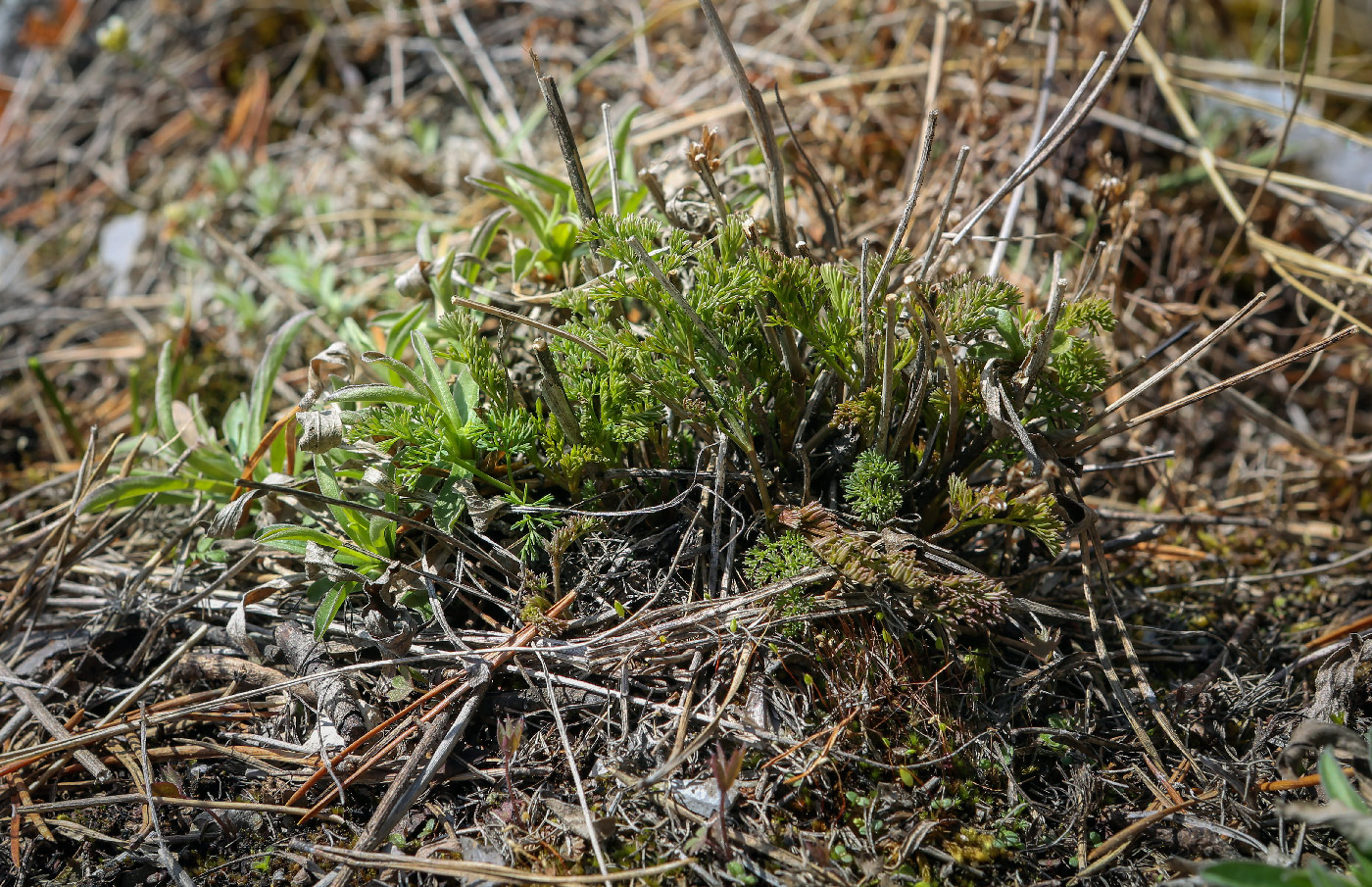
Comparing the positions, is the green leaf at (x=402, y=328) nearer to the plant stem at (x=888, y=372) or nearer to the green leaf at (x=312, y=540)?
the green leaf at (x=312, y=540)

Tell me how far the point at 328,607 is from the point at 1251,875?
167 centimetres

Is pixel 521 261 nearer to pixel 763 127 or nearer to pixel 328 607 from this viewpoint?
pixel 763 127

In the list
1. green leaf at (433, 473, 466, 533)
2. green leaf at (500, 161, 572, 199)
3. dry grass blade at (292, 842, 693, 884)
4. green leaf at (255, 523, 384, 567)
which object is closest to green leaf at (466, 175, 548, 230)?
green leaf at (500, 161, 572, 199)

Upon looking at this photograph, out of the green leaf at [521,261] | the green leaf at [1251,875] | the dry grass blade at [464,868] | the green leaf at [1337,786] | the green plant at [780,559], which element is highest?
the green leaf at [521,261]

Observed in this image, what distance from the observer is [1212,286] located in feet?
8.71

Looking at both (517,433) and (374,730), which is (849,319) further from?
(374,730)

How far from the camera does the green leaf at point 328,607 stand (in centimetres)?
177

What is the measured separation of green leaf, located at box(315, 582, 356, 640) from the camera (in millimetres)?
1774

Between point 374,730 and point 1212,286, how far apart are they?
8.82 feet

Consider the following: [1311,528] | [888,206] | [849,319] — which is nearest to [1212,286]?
[1311,528]

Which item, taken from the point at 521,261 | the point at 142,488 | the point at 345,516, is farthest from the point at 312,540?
the point at 521,261

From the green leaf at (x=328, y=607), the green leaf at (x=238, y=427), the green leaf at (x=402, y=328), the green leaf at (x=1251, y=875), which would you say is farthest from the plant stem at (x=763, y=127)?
the green leaf at (x=238, y=427)

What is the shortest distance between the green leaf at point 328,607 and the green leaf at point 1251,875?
1602 mm

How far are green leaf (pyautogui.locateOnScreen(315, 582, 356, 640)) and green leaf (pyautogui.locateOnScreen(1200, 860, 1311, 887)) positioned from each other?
1602 millimetres
